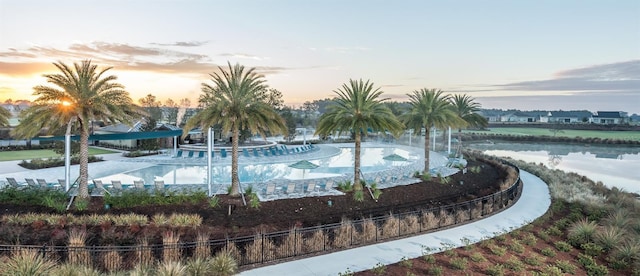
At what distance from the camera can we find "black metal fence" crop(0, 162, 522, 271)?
1007cm

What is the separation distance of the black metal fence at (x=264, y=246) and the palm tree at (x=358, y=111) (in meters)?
5.65

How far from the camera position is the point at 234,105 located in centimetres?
1684

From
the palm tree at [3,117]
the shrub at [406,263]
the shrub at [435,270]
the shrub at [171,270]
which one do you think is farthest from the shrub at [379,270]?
the palm tree at [3,117]

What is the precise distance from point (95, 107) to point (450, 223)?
1562cm

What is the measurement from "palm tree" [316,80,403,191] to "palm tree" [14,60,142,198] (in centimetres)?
1037

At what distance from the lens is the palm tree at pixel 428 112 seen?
83.4ft

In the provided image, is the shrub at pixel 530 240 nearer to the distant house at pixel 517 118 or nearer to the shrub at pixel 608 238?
the shrub at pixel 608 238

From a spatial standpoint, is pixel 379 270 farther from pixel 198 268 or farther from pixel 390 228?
pixel 198 268

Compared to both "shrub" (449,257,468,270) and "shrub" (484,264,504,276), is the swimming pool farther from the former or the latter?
"shrub" (484,264,504,276)

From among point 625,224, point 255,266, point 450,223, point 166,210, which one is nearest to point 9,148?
point 166,210

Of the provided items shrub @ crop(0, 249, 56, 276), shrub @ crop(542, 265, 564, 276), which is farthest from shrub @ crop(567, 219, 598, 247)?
shrub @ crop(0, 249, 56, 276)

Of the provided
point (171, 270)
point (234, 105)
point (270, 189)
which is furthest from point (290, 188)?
point (171, 270)

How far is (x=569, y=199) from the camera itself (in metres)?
18.9

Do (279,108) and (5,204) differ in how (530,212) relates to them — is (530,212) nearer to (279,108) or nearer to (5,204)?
(5,204)
